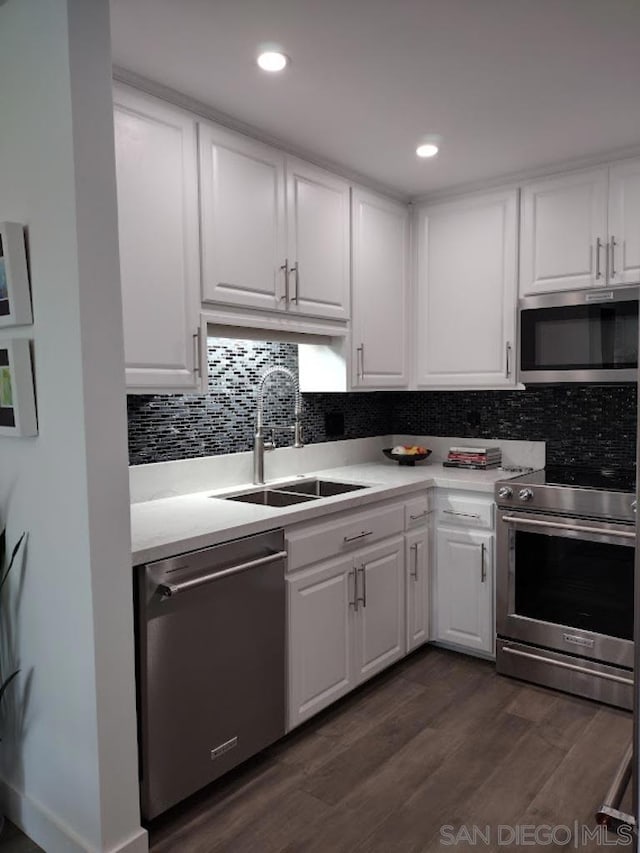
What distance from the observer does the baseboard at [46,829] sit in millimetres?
1732

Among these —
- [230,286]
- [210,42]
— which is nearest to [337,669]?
[230,286]

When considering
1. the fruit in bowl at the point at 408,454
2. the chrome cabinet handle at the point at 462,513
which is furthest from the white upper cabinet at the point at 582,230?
the chrome cabinet handle at the point at 462,513

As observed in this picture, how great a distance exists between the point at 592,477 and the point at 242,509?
1680mm

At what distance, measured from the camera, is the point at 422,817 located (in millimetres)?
1968

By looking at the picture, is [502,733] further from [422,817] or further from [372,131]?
[372,131]

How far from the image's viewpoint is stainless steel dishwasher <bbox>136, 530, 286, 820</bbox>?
71.7 inches

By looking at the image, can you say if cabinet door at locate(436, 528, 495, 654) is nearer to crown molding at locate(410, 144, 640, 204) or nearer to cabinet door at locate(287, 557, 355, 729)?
cabinet door at locate(287, 557, 355, 729)

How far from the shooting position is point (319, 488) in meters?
3.13

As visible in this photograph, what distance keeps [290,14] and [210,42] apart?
279 millimetres

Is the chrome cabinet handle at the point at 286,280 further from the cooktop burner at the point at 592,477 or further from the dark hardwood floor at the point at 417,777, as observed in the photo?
the dark hardwood floor at the point at 417,777

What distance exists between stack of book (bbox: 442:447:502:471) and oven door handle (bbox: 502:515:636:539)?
0.52m

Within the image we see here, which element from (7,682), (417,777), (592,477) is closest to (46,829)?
(7,682)

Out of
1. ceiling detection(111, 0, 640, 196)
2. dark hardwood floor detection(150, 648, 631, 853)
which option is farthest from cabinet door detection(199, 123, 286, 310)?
dark hardwood floor detection(150, 648, 631, 853)

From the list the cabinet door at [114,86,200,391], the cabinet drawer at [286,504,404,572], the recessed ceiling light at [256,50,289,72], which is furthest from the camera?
the cabinet drawer at [286,504,404,572]
